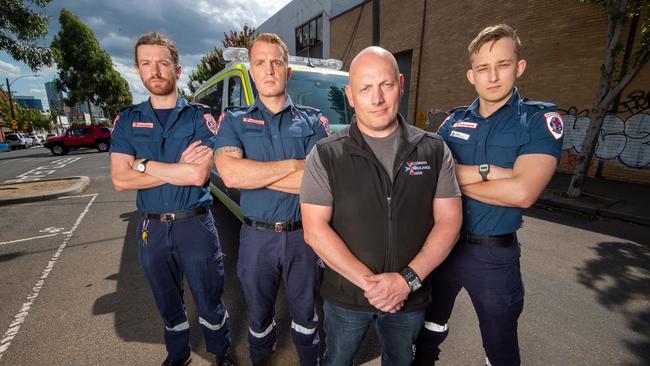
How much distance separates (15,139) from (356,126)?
46.7 m

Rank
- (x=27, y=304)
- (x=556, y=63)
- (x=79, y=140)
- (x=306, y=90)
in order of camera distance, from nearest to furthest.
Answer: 1. (x=27, y=304)
2. (x=306, y=90)
3. (x=556, y=63)
4. (x=79, y=140)

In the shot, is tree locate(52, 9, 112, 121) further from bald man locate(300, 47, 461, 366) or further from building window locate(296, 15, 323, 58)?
bald man locate(300, 47, 461, 366)

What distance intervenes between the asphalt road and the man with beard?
0.69 m

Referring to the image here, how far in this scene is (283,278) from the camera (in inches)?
80.9

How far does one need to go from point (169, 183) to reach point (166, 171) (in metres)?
0.12

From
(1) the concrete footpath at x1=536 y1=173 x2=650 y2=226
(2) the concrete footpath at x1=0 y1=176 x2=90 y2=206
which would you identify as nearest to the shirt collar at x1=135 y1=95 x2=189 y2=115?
(1) the concrete footpath at x1=536 y1=173 x2=650 y2=226

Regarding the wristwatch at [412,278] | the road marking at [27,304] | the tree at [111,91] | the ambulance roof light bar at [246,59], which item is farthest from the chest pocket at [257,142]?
the tree at [111,91]

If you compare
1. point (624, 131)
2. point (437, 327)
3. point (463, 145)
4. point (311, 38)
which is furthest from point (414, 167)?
point (311, 38)

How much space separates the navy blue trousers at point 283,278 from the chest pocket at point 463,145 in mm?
1141

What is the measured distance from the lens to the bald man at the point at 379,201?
1406 millimetres

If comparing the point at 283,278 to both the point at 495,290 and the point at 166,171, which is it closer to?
the point at 166,171

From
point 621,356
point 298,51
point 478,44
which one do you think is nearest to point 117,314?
point 478,44

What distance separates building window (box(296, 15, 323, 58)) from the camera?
2073cm

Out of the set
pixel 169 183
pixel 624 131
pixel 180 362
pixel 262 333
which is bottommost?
pixel 180 362
